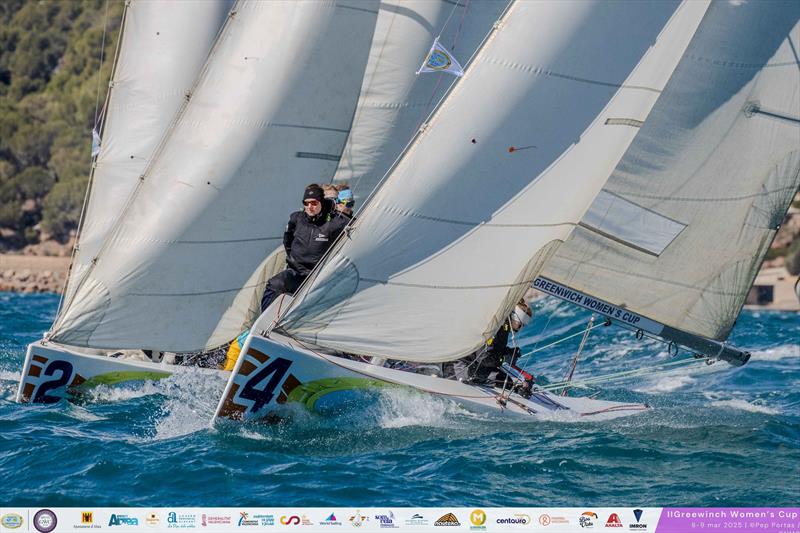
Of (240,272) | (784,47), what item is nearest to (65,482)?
(240,272)

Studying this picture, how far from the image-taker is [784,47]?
1278 cm

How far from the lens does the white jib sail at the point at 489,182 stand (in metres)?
11.4

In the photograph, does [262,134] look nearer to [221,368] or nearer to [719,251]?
[221,368]

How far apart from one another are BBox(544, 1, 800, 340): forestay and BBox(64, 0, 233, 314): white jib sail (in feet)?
20.1

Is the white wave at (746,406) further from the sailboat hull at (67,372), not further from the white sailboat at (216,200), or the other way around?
the sailboat hull at (67,372)

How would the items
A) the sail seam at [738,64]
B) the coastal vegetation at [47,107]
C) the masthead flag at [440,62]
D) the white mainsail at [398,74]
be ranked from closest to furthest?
the masthead flag at [440,62], the sail seam at [738,64], the white mainsail at [398,74], the coastal vegetation at [47,107]

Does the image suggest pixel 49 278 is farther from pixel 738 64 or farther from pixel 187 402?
pixel 738 64

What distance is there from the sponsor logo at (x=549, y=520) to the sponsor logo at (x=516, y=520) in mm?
99

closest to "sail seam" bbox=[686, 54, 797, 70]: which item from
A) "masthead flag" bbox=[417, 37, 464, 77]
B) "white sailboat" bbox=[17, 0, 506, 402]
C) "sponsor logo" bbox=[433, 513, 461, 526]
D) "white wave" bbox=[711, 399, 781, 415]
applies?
"masthead flag" bbox=[417, 37, 464, 77]

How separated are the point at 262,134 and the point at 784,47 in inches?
231

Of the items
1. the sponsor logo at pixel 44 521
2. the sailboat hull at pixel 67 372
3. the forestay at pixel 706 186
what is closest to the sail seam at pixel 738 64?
the forestay at pixel 706 186

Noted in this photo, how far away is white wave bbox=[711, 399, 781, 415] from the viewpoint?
14.0m

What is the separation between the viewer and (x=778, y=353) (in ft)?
68.0

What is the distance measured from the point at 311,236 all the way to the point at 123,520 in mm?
4774
